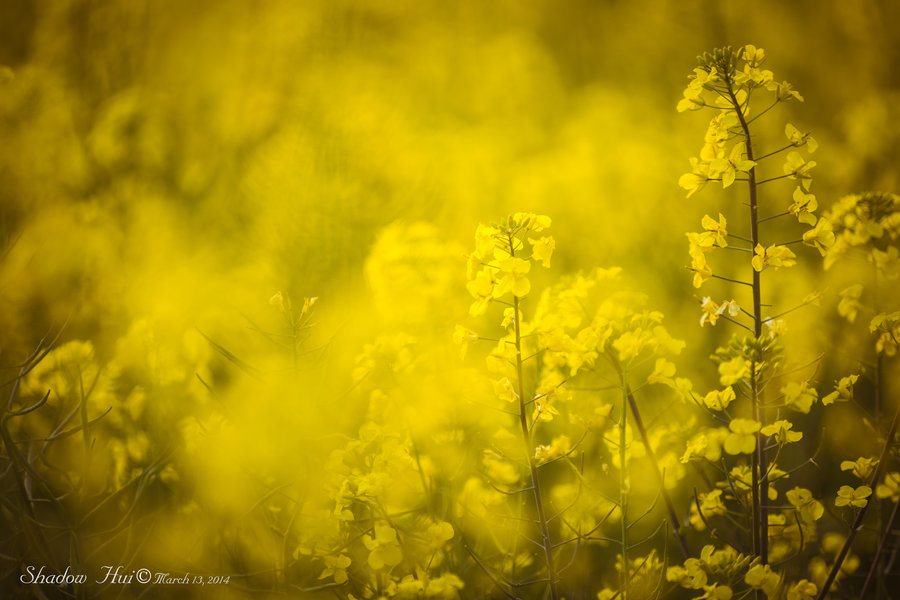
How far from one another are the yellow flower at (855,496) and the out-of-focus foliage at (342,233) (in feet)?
0.94

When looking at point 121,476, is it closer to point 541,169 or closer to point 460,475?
point 460,475

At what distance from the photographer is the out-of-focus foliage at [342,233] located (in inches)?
41.1

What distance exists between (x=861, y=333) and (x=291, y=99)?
4.94 ft

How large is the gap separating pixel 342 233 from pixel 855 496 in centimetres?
110

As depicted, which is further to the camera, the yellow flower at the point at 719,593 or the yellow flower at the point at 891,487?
the yellow flower at the point at 891,487

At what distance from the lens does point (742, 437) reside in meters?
0.60

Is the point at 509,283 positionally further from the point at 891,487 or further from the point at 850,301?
the point at 891,487

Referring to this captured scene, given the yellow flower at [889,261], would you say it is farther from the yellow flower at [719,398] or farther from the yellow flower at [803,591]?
the yellow flower at [803,591]

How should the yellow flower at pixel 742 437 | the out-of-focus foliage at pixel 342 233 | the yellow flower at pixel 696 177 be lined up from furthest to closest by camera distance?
the out-of-focus foliage at pixel 342 233
the yellow flower at pixel 696 177
the yellow flower at pixel 742 437

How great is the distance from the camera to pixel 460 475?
3.42ft

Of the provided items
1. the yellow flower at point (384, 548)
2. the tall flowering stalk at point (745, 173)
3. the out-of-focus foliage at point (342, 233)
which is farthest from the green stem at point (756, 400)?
the yellow flower at point (384, 548)

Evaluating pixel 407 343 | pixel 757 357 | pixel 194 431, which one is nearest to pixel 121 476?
pixel 194 431

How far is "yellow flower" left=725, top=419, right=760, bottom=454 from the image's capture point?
589 millimetres

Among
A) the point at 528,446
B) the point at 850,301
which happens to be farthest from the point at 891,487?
the point at 528,446
